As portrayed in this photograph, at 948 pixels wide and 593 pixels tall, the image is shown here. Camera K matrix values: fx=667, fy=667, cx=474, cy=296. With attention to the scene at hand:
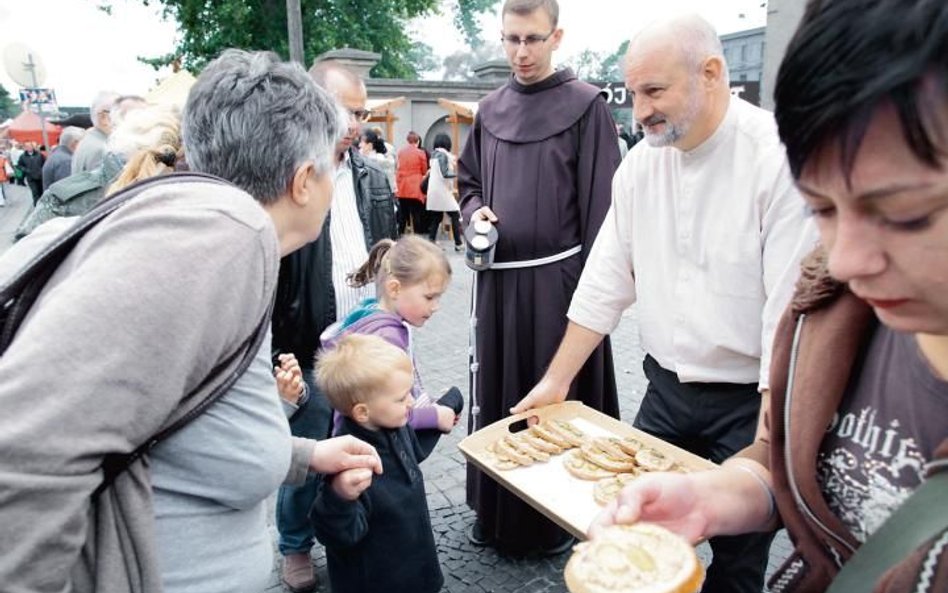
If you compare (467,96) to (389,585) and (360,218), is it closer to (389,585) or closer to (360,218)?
(360,218)

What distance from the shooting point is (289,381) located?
2.22 metres

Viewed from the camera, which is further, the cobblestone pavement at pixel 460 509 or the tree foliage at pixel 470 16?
the tree foliage at pixel 470 16

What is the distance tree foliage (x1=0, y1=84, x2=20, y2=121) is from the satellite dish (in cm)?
6345

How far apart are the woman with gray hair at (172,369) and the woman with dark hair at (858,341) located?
0.74 metres

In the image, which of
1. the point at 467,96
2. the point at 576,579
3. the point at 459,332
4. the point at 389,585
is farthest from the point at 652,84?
the point at 467,96

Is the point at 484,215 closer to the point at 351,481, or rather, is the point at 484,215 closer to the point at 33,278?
the point at 351,481

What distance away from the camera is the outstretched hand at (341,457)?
5.69 feet

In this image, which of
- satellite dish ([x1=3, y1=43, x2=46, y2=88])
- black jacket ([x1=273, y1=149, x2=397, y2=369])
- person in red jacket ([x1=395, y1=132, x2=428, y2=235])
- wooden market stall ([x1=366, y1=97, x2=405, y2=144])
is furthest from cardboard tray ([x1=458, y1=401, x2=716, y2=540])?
satellite dish ([x1=3, y1=43, x2=46, y2=88])

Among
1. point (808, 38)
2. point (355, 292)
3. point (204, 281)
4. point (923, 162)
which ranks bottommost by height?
point (355, 292)

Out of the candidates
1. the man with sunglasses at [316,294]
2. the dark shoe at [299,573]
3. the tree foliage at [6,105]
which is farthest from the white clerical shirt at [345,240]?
the tree foliage at [6,105]

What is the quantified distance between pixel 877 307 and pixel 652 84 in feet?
4.51

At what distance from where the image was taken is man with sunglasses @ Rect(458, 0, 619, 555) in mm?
3043

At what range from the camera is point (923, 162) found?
74cm

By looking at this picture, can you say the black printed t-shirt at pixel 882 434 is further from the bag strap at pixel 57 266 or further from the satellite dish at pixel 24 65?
the satellite dish at pixel 24 65
